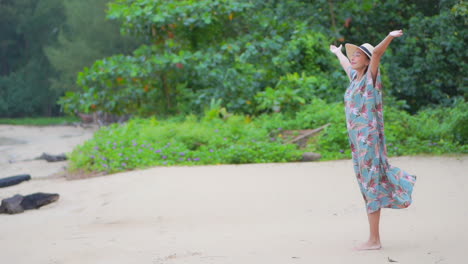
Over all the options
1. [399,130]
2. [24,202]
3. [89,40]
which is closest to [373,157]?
[24,202]

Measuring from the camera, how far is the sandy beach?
15.1ft

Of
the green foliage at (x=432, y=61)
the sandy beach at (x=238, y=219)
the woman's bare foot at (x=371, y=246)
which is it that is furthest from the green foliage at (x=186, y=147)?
the green foliage at (x=432, y=61)

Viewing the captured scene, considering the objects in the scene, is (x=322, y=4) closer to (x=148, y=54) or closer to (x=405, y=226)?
(x=148, y=54)

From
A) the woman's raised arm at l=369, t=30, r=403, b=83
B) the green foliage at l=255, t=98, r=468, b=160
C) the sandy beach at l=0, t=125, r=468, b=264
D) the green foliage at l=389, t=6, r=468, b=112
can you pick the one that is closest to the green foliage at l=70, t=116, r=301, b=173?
the sandy beach at l=0, t=125, r=468, b=264

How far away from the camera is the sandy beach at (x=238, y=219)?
461cm

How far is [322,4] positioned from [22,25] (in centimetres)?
2718

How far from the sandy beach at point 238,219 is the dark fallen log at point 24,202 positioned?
0.16 meters

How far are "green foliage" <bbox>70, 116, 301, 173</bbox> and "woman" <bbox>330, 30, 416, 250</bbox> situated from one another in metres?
4.92

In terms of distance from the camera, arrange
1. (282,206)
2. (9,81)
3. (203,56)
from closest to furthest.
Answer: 1. (282,206)
2. (203,56)
3. (9,81)

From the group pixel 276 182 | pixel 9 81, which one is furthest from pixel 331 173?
pixel 9 81

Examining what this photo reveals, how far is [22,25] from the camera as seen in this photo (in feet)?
122

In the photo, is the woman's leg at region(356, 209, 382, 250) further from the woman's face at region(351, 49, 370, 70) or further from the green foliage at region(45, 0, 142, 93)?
the green foliage at region(45, 0, 142, 93)

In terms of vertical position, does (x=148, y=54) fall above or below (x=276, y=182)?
above

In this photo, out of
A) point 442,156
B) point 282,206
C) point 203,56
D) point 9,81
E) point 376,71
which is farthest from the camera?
point 9,81
